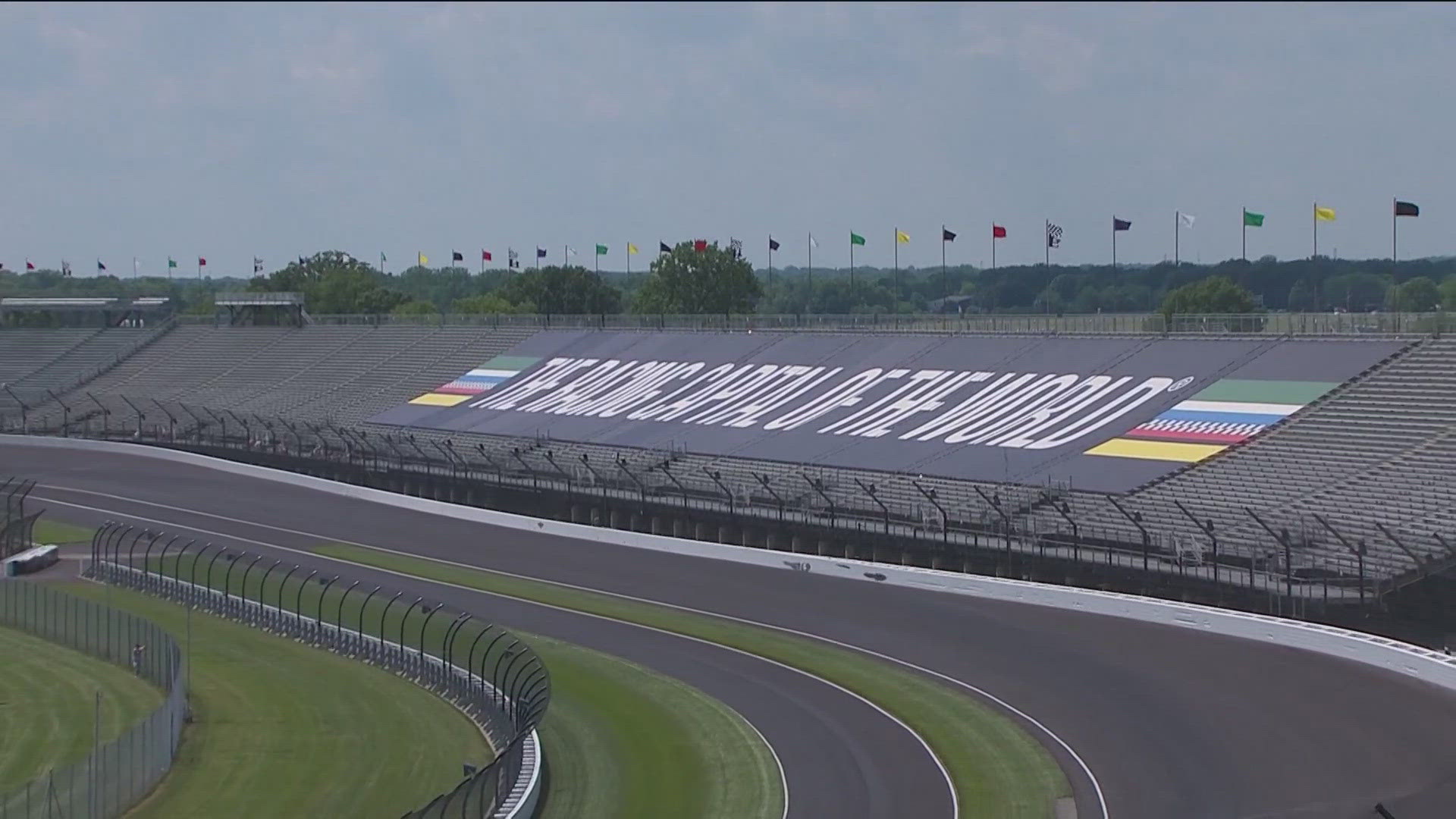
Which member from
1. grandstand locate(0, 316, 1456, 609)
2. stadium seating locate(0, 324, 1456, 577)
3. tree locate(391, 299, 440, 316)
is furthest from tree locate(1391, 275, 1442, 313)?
tree locate(391, 299, 440, 316)

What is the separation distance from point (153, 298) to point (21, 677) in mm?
84852

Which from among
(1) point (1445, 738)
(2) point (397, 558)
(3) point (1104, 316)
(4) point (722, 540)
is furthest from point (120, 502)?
(1) point (1445, 738)

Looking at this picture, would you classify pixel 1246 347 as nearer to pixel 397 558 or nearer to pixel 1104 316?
pixel 1104 316

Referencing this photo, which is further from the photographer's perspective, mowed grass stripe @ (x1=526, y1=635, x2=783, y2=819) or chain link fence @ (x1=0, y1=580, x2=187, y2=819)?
mowed grass stripe @ (x1=526, y1=635, x2=783, y2=819)

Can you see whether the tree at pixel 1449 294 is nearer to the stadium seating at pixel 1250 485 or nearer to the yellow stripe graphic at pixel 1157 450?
the yellow stripe graphic at pixel 1157 450

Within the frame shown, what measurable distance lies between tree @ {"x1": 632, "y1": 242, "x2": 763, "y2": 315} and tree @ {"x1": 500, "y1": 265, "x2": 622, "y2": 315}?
7920mm

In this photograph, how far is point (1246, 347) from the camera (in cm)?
5584

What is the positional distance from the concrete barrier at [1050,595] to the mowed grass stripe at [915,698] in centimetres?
564

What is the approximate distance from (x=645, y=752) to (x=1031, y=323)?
4351 cm

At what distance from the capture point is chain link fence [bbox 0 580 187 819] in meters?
21.9

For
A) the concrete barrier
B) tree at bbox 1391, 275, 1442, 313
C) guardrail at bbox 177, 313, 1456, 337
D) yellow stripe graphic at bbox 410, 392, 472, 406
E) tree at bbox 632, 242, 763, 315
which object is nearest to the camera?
the concrete barrier

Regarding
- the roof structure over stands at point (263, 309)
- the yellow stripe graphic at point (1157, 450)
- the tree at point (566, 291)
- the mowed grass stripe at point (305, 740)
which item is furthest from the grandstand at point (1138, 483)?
the tree at point (566, 291)

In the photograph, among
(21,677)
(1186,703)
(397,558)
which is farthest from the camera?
(397,558)

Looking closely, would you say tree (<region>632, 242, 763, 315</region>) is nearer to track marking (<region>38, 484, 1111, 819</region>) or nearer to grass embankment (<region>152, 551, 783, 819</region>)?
track marking (<region>38, 484, 1111, 819</region>)
